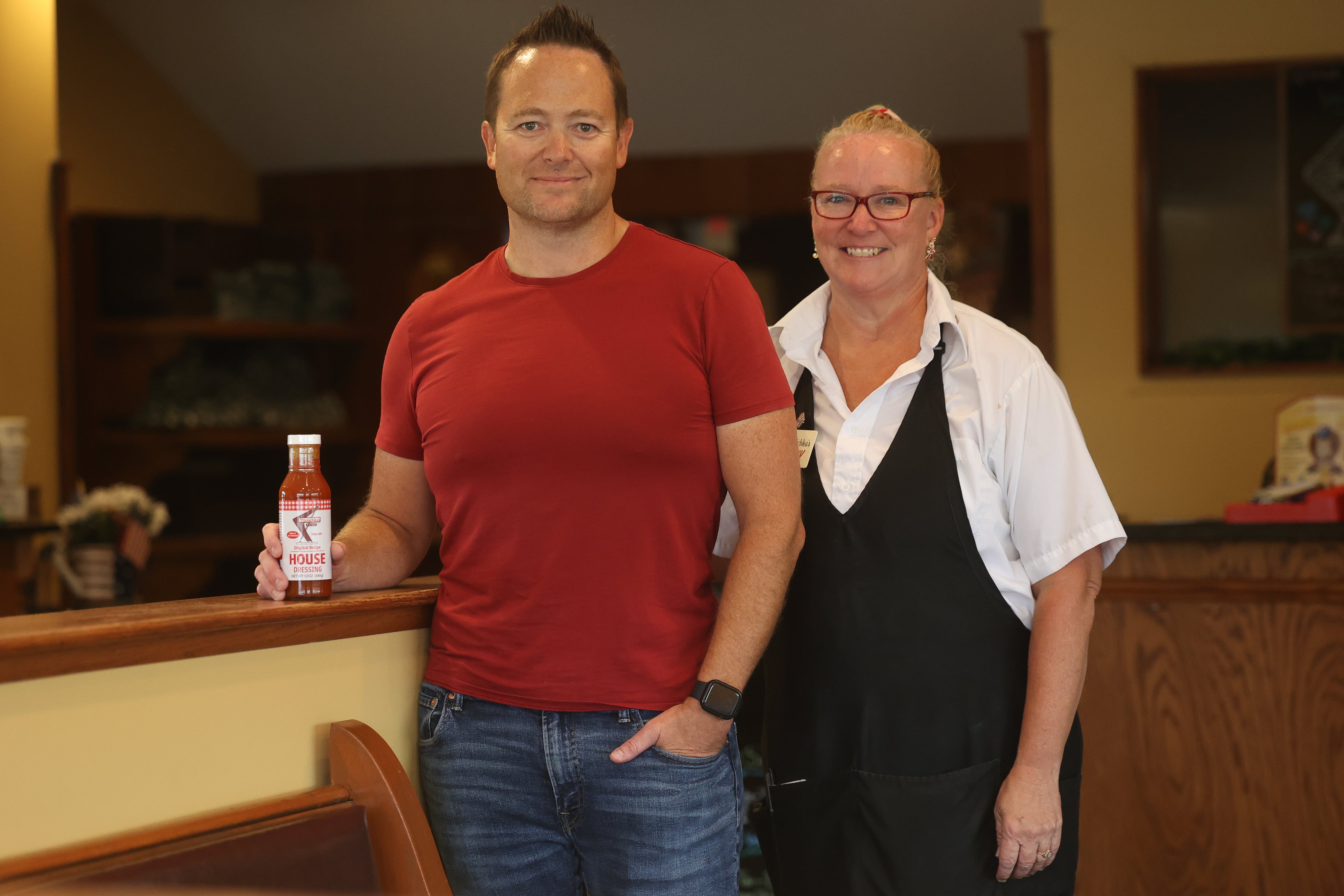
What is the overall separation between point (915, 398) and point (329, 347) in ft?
15.6

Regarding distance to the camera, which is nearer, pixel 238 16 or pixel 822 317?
pixel 822 317

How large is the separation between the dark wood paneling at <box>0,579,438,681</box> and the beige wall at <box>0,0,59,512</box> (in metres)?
4.03

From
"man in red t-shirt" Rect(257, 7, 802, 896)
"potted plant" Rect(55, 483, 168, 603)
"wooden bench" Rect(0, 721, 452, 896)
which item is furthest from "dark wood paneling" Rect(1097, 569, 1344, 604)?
"potted plant" Rect(55, 483, 168, 603)

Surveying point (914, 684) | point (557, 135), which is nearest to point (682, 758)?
point (914, 684)

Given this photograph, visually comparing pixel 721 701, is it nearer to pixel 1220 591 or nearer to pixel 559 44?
pixel 559 44

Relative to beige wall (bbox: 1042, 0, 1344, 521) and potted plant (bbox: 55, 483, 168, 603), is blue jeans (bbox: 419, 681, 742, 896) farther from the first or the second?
beige wall (bbox: 1042, 0, 1344, 521)

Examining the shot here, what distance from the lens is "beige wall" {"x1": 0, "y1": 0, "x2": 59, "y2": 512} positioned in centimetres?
478

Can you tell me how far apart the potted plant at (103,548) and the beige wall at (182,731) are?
2.79m

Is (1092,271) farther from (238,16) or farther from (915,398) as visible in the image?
(238,16)

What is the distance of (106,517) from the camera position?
402 centimetres

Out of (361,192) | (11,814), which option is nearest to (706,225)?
(361,192)

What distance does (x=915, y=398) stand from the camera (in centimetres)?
167

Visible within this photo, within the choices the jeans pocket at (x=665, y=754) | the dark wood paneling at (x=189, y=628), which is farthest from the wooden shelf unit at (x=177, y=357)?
the jeans pocket at (x=665, y=754)

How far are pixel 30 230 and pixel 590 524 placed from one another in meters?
4.48
